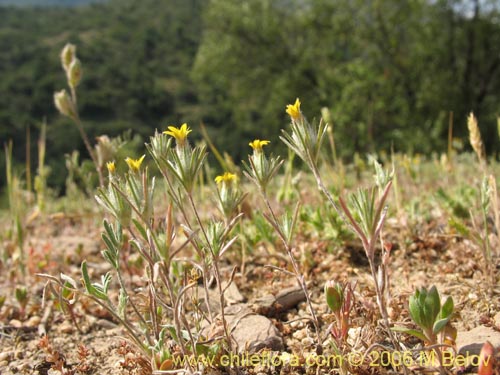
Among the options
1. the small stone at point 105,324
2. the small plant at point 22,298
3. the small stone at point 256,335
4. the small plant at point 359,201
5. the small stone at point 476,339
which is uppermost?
the small plant at point 359,201

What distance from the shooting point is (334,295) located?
1230 millimetres

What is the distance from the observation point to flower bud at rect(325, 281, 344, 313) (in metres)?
1.22

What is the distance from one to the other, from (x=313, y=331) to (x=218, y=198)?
0.68m

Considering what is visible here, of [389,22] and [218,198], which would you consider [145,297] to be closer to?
[218,198]

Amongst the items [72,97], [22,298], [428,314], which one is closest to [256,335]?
[428,314]

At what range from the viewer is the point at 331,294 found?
1.23 m

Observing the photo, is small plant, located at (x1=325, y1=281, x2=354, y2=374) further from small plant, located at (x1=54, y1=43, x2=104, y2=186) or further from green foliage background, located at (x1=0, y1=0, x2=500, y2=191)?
green foliage background, located at (x1=0, y1=0, x2=500, y2=191)

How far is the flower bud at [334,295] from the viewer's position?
48.1 inches

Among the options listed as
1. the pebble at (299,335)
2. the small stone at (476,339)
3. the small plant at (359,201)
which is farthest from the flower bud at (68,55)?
the small stone at (476,339)

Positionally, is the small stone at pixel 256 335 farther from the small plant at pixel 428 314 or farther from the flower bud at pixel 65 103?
the flower bud at pixel 65 103

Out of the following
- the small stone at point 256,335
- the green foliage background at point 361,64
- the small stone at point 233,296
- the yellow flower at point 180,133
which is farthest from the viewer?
the green foliage background at point 361,64

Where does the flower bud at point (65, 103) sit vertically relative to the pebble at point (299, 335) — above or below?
above

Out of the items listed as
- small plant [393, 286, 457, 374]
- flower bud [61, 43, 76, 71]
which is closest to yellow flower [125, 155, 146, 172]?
small plant [393, 286, 457, 374]

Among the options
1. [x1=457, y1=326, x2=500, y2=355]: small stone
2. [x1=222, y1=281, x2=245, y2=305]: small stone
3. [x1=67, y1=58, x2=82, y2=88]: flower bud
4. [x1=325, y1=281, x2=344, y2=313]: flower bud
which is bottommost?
[x1=222, y1=281, x2=245, y2=305]: small stone
